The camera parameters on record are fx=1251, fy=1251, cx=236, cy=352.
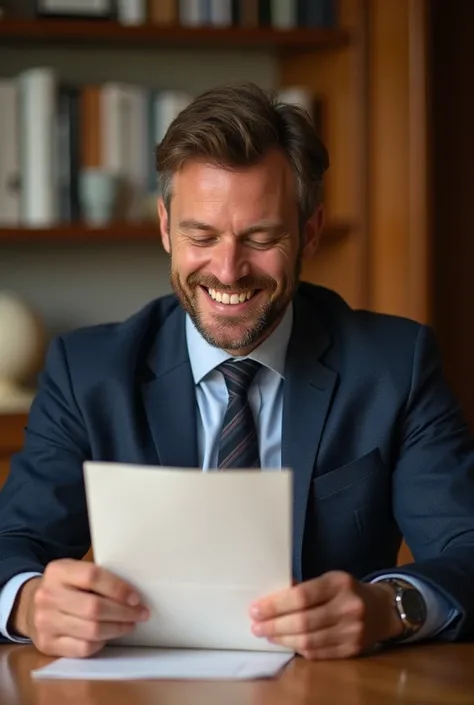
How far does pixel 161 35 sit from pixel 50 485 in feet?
5.18

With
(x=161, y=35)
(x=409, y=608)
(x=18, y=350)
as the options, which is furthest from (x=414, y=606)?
(x=161, y=35)

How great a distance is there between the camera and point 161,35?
310cm

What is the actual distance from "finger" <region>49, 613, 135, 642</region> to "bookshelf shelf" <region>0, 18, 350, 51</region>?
1.89m

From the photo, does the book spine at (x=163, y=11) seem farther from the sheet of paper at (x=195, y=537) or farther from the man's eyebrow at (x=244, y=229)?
the sheet of paper at (x=195, y=537)

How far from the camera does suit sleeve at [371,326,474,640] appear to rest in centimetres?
171

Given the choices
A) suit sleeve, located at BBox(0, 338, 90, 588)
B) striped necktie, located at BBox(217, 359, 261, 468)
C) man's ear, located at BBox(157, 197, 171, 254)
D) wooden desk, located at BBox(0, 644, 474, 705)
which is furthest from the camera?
man's ear, located at BBox(157, 197, 171, 254)

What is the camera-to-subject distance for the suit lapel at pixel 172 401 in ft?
6.34

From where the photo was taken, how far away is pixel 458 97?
3.35 m

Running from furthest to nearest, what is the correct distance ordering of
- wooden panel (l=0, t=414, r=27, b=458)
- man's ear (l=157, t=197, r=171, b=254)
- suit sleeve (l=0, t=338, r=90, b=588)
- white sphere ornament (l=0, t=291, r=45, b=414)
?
white sphere ornament (l=0, t=291, r=45, b=414)
wooden panel (l=0, t=414, r=27, b=458)
man's ear (l=157, t=197, r=171, b=254)
suit sleeve (l=0, t=338, r=90, b=588)

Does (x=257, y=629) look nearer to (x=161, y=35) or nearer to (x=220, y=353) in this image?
(x=220, y=353)

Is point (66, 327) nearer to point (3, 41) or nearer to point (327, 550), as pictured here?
point (3, 41)

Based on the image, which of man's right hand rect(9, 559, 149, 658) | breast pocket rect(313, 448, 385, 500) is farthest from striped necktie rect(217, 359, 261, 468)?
man's right hand rect(9, 559, 149, 658)

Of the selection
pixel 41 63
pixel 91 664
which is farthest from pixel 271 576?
pixel 41 63

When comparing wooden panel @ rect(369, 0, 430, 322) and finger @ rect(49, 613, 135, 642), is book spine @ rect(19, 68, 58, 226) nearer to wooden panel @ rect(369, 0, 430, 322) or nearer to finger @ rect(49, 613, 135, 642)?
wooden panel @ rect(369, 0, 430, 322)
